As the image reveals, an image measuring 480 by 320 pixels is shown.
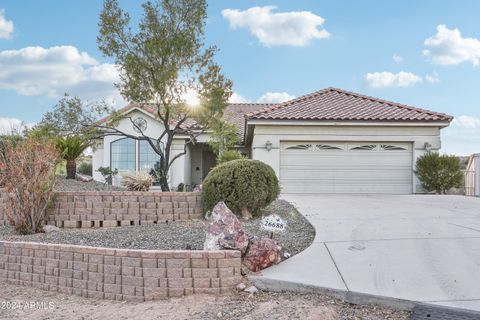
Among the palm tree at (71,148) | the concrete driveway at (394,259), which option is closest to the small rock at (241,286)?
the concrete driveway at (394,259)

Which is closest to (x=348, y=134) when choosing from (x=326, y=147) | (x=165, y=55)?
(x=326, y=147)

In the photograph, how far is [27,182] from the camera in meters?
9.10

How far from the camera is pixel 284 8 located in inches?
472

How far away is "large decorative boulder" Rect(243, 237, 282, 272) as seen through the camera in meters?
5.76

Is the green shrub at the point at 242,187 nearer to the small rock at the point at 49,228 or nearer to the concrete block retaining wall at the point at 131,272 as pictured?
the concrete block retaining wall at the point at 131,272

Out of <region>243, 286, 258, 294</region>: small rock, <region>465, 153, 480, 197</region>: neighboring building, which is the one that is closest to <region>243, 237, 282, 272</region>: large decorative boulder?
<region>243, 286, 258, 294</region>: small rock

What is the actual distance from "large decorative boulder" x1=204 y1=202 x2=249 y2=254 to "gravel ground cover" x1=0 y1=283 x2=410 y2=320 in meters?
0.68

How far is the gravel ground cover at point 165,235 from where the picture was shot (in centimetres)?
708

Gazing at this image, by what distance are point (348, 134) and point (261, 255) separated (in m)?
11.3

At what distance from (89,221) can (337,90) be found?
1315cm

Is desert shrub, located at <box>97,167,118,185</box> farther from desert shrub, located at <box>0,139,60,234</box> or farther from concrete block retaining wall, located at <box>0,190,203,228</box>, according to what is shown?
desert shrub, located at <box>0,139,60,234</box>

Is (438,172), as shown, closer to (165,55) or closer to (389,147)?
(389,147)

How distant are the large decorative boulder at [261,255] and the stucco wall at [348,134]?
1003cm

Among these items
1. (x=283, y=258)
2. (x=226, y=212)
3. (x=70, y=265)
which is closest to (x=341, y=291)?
(x=283, y=258)
